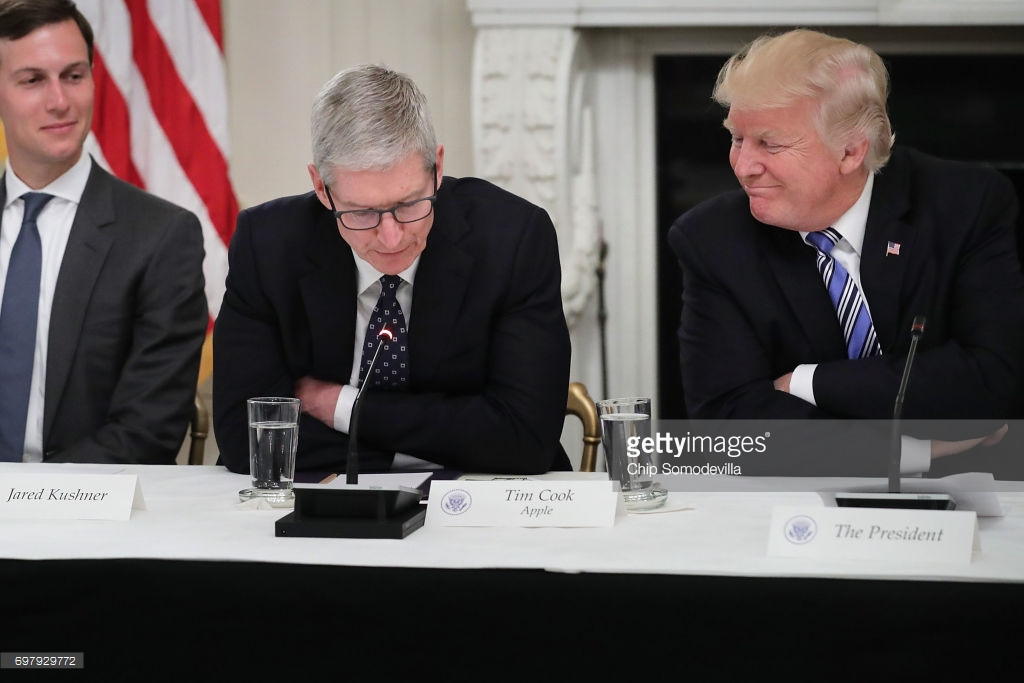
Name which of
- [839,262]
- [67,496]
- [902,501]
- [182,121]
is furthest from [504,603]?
[182,121]

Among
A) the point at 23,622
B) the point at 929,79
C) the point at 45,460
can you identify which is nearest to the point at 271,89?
the point at 45,460

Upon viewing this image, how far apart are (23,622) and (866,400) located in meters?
1.48

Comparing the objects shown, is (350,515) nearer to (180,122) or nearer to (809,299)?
(809,299)

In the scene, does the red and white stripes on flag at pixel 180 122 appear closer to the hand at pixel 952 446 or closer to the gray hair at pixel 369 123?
→ the gray hair at pixel 369 123

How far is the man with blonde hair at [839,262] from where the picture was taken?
2.30 metres

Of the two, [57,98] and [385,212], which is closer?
[385,212]

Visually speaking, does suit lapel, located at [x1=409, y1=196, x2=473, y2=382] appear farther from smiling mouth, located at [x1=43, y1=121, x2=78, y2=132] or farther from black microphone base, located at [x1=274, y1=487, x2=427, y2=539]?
smiling mouth, located at [x1=43, y1=121, x2=78, y2=132]

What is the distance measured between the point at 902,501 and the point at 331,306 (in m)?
1.18

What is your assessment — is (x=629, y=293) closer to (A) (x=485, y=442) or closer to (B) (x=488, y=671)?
(A) (x=485, y=442)

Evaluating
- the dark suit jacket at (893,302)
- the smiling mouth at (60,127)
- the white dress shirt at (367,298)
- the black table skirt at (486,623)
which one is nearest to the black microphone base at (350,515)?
the black table skirt at (486,623)

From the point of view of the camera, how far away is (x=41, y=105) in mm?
2807

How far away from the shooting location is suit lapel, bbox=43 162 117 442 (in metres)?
2.65

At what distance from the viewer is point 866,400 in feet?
7.20

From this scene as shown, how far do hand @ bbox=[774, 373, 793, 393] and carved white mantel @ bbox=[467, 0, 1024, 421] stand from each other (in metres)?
1.32
